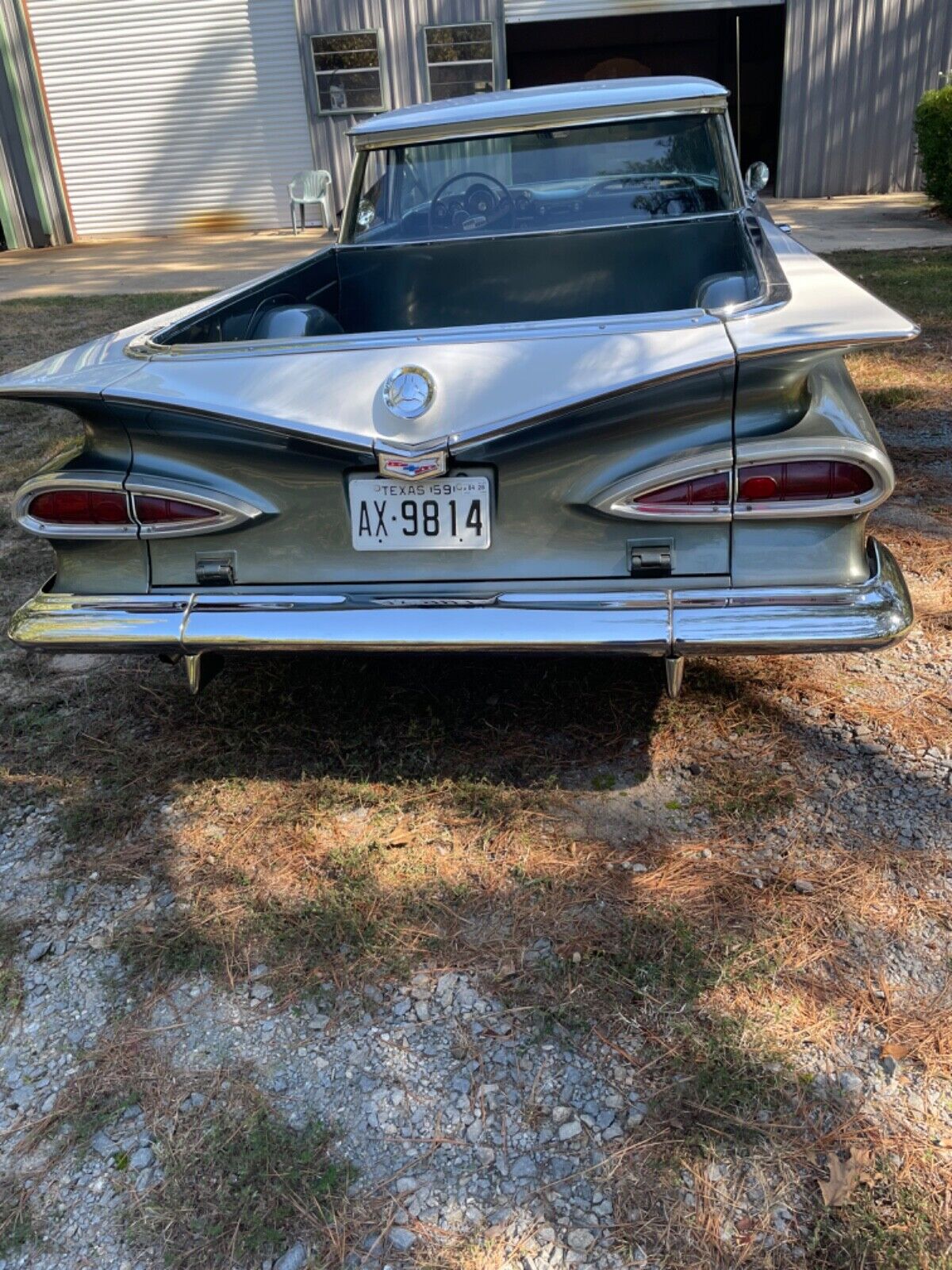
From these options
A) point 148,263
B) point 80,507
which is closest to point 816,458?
point 80,507

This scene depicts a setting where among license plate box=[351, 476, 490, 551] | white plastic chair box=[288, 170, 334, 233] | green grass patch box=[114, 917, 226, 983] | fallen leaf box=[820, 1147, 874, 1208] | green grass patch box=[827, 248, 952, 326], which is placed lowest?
green grass patch box=[827, 248, 952, 326]

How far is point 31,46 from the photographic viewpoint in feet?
46.1

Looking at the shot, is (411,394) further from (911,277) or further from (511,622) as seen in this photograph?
(911,277)

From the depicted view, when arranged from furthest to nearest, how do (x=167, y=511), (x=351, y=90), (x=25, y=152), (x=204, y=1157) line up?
(x=25, y=152), (x=351, y=90), (x=167, y=511), (x=204, y=1157)

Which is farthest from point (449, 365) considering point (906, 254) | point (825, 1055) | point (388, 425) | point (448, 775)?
point (906, 254)

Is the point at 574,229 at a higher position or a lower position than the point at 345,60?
lower

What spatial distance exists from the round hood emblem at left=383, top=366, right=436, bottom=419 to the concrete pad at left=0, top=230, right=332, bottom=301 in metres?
8.18

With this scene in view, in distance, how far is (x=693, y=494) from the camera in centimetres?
216

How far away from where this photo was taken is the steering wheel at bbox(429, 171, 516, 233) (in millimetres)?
4027

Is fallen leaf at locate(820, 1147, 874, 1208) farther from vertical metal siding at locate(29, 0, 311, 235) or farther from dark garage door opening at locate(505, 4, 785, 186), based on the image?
dark garage door opening at locate(505, 4, 785, 186)

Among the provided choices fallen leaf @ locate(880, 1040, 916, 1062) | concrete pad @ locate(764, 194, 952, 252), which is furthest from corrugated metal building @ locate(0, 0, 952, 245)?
fallen leaf @ locate(880, 1040, 916, 1062)

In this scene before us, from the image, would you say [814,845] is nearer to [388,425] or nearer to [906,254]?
[388,425]

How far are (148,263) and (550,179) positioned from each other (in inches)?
400

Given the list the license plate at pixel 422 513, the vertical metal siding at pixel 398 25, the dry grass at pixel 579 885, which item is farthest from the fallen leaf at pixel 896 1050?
the vertical metal siding at pixel 398 25
